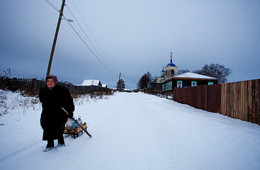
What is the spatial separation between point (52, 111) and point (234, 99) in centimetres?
704

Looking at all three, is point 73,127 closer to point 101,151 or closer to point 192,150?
point 101,151

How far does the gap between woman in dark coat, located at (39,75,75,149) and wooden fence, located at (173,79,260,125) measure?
6.42 metres

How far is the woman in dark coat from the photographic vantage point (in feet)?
6.77

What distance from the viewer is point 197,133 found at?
10.2 ft

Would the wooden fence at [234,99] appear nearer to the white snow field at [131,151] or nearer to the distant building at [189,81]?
the white snow field at [131,151]

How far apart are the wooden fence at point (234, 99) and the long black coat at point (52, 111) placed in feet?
21.1

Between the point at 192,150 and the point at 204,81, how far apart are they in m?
23.9

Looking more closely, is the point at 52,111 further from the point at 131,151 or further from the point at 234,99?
the point at 234,99

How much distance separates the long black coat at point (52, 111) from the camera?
2.06 m

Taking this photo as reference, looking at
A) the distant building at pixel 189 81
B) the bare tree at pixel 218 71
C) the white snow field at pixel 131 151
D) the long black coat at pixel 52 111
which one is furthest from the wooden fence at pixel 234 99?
the bare tree at pixel 218 71

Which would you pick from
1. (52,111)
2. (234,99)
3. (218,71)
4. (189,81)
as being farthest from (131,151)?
(218,71)

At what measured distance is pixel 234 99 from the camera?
4820mm

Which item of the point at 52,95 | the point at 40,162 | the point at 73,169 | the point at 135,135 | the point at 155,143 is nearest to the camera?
the point at 73,169

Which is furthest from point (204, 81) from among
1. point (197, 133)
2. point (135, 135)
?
point (135, 135)
